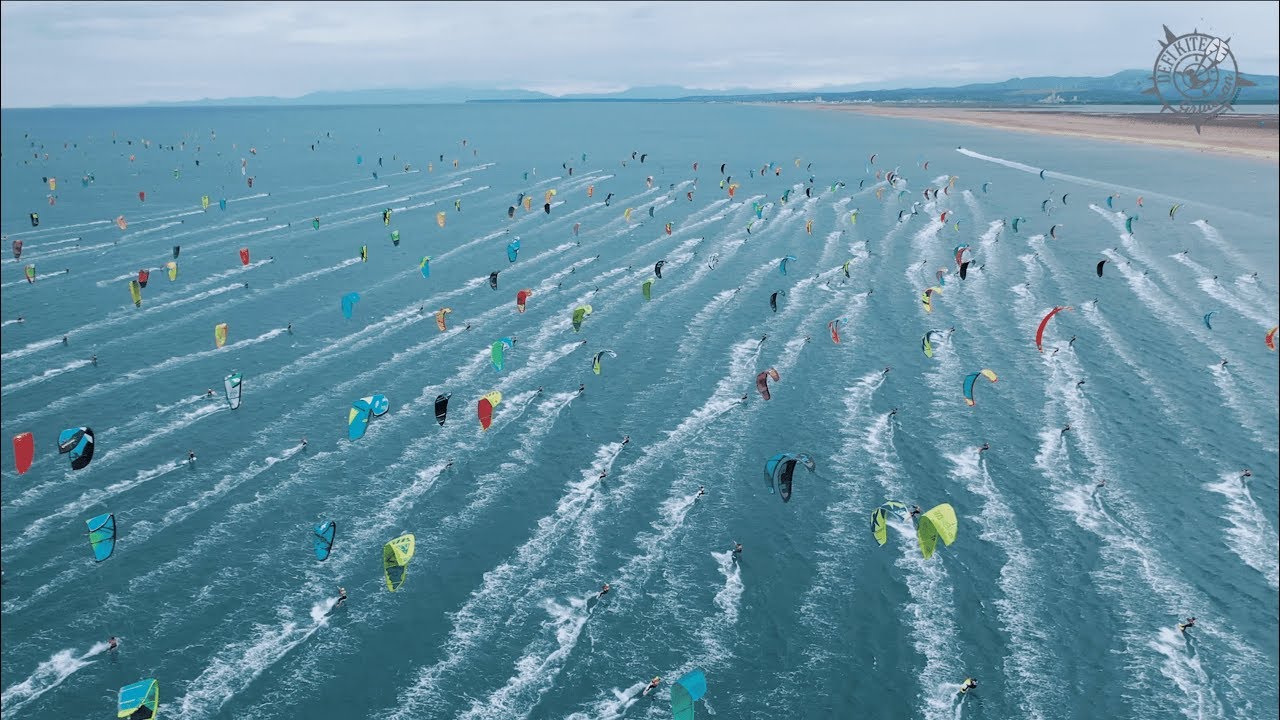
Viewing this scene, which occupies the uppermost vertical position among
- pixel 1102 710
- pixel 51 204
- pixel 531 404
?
pixel 51 204

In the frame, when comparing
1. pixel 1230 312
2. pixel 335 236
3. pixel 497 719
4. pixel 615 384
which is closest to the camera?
pixel 497 719

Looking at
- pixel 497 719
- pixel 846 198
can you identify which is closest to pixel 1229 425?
pixel 497 719

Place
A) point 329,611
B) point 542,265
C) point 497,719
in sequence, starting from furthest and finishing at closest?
1. point 542,265
2. point 329,611
3. point 497,719

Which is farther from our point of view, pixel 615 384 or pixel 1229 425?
pixel 615 384

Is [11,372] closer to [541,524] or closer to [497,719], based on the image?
[541,524]

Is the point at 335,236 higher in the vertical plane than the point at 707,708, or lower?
higher

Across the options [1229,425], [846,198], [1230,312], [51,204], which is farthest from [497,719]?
[51,204]
